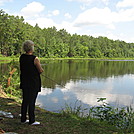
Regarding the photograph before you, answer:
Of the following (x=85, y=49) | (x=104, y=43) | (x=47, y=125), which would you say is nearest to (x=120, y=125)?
(x=47, y=125)

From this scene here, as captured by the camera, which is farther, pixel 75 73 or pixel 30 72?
pixel 75 73

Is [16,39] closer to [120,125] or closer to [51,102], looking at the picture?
[51,102]

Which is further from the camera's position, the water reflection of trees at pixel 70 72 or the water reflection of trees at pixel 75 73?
the water reflection of trees at pixel 75 73

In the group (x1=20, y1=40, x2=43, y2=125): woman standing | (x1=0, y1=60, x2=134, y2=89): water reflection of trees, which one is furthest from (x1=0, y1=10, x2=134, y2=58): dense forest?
(x1=20, y1=40, x2=43, y2=125): woman standing

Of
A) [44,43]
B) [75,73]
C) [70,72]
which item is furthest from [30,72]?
[44,43]

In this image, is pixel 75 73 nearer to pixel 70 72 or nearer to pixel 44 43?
pixel 70 72

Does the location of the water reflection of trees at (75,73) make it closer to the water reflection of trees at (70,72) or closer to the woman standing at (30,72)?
the water reflection of trees at (70,72)

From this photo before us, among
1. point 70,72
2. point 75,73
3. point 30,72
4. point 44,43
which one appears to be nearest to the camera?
point 30,72

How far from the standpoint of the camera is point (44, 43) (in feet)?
228

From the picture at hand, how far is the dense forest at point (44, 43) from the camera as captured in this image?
182ft

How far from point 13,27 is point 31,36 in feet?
34.1

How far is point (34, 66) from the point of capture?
3.84 meters

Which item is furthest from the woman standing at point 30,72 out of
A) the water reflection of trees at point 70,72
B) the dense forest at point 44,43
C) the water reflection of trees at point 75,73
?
the dense forest at point 44,43

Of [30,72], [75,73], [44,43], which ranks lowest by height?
[75,73]
